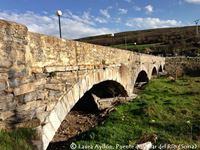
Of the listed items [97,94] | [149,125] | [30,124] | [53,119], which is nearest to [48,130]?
[53,119]

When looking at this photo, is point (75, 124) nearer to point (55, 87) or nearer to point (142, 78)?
point (55, 87)

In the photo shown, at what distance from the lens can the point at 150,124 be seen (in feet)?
35.1

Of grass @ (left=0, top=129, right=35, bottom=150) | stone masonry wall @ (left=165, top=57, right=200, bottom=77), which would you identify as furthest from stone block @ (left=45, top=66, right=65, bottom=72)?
stone masonry wall @ (left=165, top=57, right=200, bottom=77)

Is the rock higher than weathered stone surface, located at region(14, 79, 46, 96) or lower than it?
lower

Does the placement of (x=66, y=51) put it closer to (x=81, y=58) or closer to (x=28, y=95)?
(x=81, y=58)

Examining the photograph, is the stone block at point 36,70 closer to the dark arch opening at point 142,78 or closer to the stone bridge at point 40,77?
the stone bridge at point 40,77

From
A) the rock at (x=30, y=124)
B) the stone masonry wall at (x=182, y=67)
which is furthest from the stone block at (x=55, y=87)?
the stone masonry wall at (x=182, y=67)

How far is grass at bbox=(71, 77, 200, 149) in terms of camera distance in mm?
9383

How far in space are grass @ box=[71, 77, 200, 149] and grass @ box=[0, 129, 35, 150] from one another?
156 inches

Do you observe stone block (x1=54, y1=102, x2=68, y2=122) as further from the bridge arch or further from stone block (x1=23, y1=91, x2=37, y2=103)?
the bridge arch

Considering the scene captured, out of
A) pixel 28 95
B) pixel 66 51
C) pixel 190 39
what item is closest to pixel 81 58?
pixel 66 51

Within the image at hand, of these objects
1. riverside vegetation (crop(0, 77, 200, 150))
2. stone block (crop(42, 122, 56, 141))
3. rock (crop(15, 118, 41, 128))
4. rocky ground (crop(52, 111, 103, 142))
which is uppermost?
rock (crop(15, 118, 41, 128))

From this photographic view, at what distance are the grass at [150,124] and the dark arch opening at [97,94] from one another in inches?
44.3

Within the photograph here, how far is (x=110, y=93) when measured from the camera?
15609 millimetres
